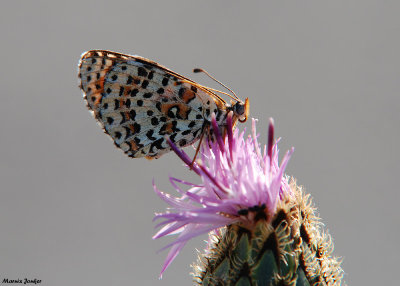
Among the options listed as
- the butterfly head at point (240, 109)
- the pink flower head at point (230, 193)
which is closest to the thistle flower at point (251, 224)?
the pink flower head at point (230, 193)

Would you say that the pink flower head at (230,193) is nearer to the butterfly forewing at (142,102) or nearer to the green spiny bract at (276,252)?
the green spiny bract at (276,252)

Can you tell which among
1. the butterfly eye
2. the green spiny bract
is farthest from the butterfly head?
the green spiny bract

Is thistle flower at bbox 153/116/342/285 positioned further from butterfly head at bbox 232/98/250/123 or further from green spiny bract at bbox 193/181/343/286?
butterfly head at bbox 232/98/250/123

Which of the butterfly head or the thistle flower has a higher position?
the butterfly head

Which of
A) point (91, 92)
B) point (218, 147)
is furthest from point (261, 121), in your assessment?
point (218, 147)

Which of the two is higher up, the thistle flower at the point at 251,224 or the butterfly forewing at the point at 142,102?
the butterfly forewing at the point at 142,102

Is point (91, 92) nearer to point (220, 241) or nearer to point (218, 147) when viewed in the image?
point (218, 147)
